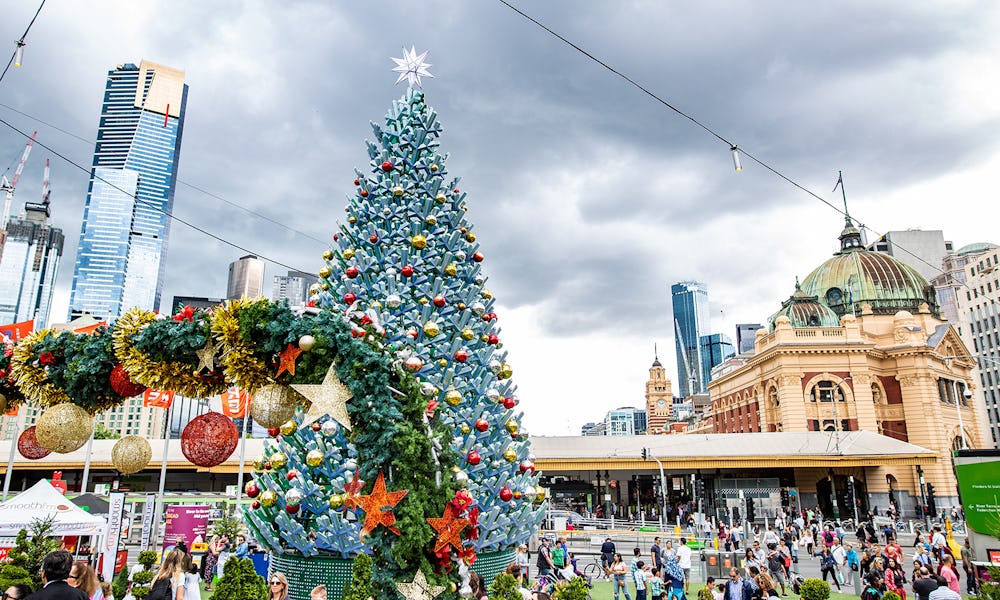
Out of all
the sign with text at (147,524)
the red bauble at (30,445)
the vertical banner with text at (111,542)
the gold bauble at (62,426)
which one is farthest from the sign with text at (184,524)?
the gold bauble at (62,426)

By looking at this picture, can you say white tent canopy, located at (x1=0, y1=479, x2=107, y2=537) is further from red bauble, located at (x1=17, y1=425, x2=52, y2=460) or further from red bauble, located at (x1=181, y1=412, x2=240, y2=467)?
red bauble, located at (x1=181, y1=412, x2=240, y2=467)

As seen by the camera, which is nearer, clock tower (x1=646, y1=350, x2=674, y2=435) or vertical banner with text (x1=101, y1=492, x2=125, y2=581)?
vertical banner with text (x1=101, y1=492, x2=125, y2=581)

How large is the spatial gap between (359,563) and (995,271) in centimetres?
11744

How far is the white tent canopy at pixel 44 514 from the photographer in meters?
13.8

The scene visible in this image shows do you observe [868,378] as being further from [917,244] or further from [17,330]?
[917,244]

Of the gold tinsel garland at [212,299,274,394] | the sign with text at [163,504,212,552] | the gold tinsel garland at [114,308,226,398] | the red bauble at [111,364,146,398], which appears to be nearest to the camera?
the gold tinsel garland at [212,299,274,394]

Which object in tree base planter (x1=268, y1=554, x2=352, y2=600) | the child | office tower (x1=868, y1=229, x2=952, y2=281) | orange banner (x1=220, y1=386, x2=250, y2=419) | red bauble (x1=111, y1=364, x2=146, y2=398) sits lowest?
the child

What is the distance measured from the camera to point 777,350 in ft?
162

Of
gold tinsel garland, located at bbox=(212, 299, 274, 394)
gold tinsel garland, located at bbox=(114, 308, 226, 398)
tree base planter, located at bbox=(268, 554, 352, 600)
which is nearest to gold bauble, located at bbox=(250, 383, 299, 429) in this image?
gold tinsel garland, located at bbox=(212, 299, 274, 394)

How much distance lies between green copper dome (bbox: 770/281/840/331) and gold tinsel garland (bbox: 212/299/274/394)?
5175 centimetres

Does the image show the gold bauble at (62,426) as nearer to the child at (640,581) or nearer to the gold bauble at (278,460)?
the gold bauble at (278,460)

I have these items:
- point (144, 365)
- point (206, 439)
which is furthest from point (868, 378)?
point (144, 365)

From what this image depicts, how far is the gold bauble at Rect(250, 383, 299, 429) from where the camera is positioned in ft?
23.7

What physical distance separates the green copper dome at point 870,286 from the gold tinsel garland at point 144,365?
195 ft
